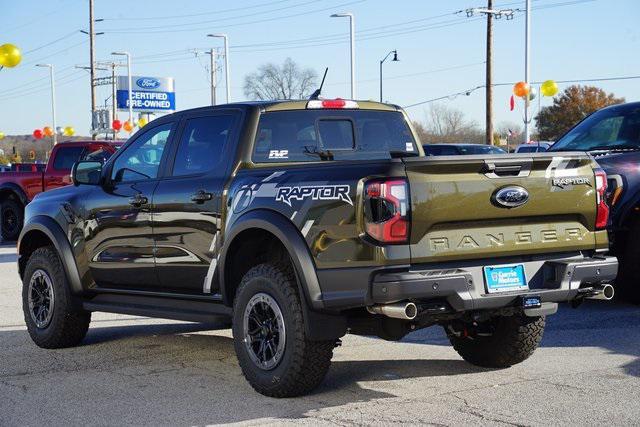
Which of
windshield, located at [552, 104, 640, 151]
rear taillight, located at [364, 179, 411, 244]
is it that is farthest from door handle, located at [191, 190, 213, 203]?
windshield, located at [552, 104, 640, 151]

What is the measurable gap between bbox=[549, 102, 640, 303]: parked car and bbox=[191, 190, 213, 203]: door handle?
4.26 m

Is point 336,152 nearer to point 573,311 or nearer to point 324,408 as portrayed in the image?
point 324,408

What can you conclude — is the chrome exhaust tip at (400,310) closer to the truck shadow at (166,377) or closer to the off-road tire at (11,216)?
the truck shadow at (166,377)

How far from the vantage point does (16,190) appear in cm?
2059

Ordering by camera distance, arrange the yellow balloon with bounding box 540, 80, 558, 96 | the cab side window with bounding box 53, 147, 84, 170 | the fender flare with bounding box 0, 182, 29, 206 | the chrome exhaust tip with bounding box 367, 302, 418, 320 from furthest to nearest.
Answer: the yellow balloon with bounding box 540, 80, 558, 96 < the fender flare with bounding box 0, 182, 29, 206 < the cab side window with bounding box 53, 147, 84, 170 < the chrome exhaust tip with bounding box 367, 302, 418, 320

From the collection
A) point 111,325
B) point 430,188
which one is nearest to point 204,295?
point 430,188

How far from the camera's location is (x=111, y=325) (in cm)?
929

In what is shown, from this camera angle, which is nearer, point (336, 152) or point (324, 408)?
point (324, 408)

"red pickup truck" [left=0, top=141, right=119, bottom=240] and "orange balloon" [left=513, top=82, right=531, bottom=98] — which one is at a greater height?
"orange balloon" [left=513, top=82, right=531, bottom=98]

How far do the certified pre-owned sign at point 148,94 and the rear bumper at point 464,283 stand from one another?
3561 inches

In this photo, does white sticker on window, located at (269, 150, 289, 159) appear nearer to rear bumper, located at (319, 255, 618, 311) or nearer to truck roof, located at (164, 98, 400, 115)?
truck roof, located at (164, 98, 400, 115)

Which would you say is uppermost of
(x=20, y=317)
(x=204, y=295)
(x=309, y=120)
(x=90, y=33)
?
(x=90, y=33)

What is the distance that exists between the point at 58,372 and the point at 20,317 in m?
2.87

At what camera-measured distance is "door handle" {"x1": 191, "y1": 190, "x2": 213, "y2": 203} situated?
6.64m
